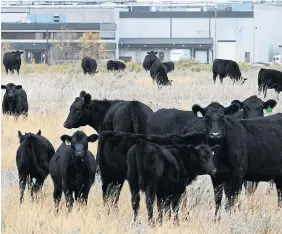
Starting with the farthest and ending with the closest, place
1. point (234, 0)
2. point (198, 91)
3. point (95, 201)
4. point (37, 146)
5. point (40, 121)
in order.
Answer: point (234, 0)
point (198, 91)
point (40, 121)
point (37, 146)
point (95, 201)

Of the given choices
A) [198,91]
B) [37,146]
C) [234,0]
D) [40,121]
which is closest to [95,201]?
[37,146]

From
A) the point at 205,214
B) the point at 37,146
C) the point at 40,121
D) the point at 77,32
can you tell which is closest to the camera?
the point at 205,214

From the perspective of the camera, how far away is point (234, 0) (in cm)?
11444

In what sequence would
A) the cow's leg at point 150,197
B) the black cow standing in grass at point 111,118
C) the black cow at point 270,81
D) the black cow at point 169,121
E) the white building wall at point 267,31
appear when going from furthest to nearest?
the white building wall at point 267,31, the black cow at point 270,81, the black cow at point 169,121, the black cow standing in grass at point 111,118, the cow's leg at point 150,197

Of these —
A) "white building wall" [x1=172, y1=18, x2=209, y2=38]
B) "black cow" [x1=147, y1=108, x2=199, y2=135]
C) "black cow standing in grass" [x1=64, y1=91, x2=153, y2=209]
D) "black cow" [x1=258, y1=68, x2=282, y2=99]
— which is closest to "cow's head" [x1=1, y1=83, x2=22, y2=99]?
"black cow standing in grass" [x1=64, y1=91, x2=153, y2=209]

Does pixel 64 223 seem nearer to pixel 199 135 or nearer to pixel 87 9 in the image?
pixel 199 135

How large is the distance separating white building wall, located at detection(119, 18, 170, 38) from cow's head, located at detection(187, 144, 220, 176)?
88.9 m

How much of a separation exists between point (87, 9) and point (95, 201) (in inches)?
3632

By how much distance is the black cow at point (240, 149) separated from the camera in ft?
37.8

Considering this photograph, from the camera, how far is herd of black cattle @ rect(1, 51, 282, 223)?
416 inches

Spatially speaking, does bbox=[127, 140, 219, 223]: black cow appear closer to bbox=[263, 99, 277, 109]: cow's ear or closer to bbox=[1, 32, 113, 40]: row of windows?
bbox=[263, 99, 277, 109]: cow's ear

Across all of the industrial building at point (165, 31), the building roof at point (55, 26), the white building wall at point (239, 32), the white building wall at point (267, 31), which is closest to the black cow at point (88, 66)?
the industrial building at point (165, 31)

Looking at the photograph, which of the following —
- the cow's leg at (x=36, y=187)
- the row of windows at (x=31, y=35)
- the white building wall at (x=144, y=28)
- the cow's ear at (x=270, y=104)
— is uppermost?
the white building wall at (x=144, y=28)

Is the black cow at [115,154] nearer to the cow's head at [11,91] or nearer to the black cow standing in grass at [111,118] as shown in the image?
the black cow standing in grass at [111,118]
